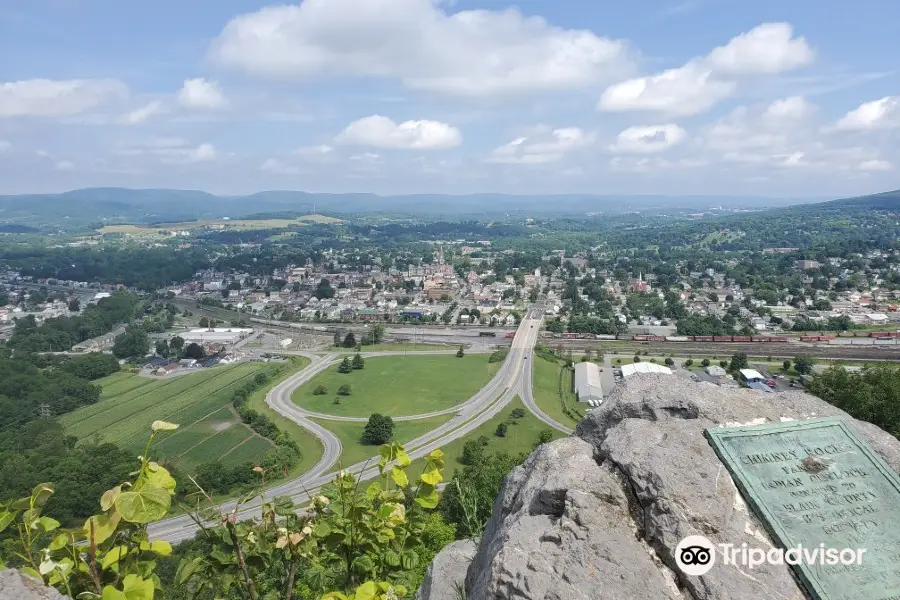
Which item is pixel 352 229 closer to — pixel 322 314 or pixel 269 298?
pixel 269 298

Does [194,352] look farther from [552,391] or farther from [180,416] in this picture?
[552,391]

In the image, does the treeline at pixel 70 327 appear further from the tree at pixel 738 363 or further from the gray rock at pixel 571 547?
the gray rock at pixel 571 547

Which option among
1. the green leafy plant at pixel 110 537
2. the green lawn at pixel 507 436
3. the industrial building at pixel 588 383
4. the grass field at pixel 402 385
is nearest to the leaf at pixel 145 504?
the green leafy plant at pixel 110 537

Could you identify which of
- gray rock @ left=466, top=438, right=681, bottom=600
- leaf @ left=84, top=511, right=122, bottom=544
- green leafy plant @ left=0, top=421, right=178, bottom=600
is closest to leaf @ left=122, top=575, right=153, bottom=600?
green leafy plant @ left=0, top=421, right=178, bottom=600

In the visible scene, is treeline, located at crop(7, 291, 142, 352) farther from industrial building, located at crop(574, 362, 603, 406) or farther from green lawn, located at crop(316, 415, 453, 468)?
industrial building, located at crop(574, 362, 603, 406)

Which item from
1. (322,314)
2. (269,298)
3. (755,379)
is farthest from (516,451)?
(269,298)
